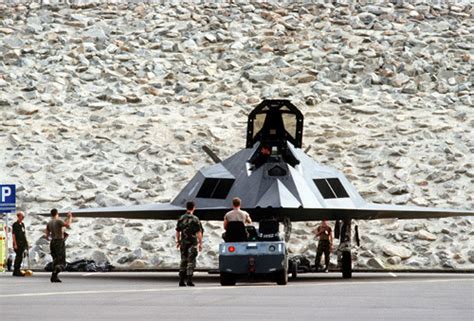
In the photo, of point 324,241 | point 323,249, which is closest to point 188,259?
point 324,241

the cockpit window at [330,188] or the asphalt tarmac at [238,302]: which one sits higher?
the cockpit window at [330,188]

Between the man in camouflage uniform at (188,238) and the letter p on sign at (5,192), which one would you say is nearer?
the man in camouflage uniform at (188,238)

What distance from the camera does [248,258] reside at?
24.1 metres

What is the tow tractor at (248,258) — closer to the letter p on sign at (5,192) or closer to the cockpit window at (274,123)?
the cockpit window at (274,123)

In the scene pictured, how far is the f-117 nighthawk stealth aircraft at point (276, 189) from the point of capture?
Answer: 90.9ft

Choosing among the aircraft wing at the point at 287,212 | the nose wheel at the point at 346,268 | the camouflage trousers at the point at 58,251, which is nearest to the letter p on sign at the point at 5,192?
the aircraft wing at the point at 287,212

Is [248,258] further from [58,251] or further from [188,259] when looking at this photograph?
[58,251]

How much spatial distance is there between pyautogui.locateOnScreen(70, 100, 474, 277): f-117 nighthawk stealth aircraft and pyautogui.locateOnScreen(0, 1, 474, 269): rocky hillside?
26.9 ft

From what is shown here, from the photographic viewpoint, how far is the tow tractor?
24.1m

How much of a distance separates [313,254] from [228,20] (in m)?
25.5

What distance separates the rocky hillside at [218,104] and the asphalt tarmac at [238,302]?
16.4 meters

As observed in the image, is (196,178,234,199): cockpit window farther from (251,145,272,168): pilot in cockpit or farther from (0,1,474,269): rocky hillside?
(0,1,474,269): rocky hillside

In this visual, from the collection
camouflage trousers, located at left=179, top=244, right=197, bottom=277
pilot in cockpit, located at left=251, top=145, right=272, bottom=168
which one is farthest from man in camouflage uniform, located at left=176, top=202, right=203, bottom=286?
pilot in cockpit, located at left=251, top=145, right=272, bottom=168

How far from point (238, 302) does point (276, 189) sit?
10.2 meters
